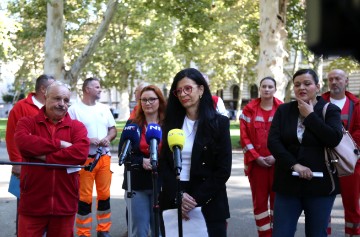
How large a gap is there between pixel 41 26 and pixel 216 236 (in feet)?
68.1

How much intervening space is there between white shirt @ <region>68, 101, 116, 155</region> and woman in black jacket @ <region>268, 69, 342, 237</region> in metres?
2.84

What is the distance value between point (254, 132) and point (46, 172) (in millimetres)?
2835

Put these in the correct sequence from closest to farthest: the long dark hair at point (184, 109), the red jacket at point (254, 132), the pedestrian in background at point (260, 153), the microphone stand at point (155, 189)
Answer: the microphone stand at point (155, 189)
the long dark hair at point (184, 109)
the pedestrian in background at point (260, 153)
the red jacket at point (254, 132)

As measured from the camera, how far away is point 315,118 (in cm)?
409

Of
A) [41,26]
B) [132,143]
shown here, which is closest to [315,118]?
[132,143]

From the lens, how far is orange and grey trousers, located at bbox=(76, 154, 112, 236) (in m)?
6.33

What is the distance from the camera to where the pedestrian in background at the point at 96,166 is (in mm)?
6348

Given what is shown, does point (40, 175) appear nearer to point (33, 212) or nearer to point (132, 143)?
point (33, 212)

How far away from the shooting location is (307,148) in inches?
165

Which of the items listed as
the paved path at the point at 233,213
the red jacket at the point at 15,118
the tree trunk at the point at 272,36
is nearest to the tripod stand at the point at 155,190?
the red jacket at the point at 15,118

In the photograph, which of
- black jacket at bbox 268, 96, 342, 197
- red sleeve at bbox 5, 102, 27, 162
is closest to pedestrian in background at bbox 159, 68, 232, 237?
black jacket at bbox 268, 96, 342, 197

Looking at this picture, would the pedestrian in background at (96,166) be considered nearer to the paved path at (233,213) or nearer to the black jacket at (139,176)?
the paved path at (233,213)

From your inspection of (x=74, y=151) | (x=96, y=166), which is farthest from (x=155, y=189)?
(x=96, y=166)

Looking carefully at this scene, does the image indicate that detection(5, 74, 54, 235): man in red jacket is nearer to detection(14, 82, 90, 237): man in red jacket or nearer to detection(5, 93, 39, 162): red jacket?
detection(5, 93, 39, 162): red jacket
